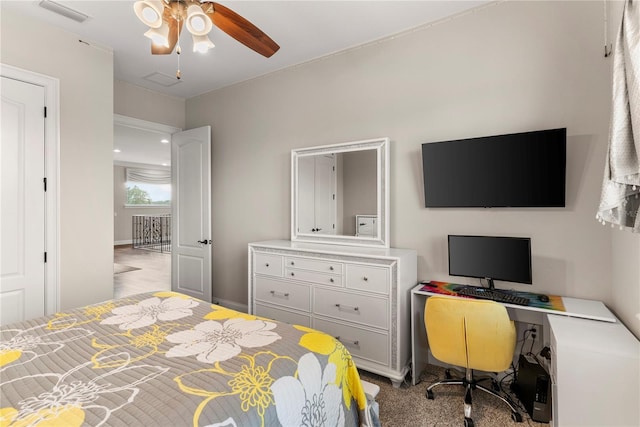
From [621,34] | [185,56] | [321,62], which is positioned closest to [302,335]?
[621,34]

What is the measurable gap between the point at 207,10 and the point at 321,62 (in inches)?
68.9

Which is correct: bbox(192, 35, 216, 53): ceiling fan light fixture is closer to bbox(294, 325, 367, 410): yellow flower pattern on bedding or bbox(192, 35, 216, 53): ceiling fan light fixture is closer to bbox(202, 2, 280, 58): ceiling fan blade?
bbox(202, 2, 280, 58): ceiling fan blade

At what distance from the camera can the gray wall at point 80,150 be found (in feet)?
8.83

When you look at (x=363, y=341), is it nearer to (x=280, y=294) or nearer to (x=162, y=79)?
(x=280, y=294)

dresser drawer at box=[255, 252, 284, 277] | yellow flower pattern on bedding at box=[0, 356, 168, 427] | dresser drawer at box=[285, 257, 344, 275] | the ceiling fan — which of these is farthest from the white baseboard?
the ceiling fan

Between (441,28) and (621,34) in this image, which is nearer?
(621,34)

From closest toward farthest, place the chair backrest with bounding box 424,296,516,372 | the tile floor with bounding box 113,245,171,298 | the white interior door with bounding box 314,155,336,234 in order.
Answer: the chair backrest with bounding box 424,296,516,372 → the white interior door with bounding box 314,155,336,234 → the tile floor with bounding box 113,245,171,298

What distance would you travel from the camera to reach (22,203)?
2.58m

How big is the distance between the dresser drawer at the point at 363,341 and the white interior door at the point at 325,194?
3.01ft

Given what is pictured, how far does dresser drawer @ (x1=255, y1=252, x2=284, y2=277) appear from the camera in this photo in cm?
301

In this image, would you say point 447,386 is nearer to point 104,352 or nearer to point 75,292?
point 104,352

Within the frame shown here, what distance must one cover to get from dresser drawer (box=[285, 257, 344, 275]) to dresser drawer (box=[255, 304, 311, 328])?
0.44m

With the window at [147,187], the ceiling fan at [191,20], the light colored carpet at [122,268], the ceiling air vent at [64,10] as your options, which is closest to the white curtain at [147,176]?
the window at [147,187]

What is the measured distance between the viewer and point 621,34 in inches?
52.9
